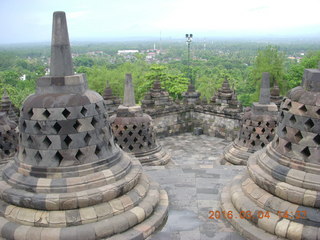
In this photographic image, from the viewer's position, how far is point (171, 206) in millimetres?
5348

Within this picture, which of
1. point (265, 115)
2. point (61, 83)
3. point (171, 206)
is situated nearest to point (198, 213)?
point (171, 206)

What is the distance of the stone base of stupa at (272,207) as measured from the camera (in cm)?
389

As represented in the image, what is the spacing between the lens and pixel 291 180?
162 inches

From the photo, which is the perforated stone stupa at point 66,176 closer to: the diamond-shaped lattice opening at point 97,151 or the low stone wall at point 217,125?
the diamond-shaped lattice opening at point 97,151

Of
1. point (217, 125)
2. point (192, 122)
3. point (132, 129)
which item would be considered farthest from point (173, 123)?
point (132, 129)

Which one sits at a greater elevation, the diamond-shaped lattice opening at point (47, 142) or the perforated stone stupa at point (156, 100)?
the diamond-shaped lattice opening at point (47, 142)

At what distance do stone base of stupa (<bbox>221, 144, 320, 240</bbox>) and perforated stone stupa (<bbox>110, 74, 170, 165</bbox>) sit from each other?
501cm

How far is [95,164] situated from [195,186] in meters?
2.54

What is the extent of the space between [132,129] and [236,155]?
366cm

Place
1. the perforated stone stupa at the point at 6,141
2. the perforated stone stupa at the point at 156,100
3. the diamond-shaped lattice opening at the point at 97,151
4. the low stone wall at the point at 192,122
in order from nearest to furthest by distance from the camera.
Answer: the diamond-shaped lattice opening at the point at 97,151 → the perforated stone stupa at the point at 6,141 → the low stone wall at the point at 192,122 → the perforated stone stupa at the point at 156,100

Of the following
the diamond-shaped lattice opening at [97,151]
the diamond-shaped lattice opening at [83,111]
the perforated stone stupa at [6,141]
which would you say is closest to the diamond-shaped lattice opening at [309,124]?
the diamond-shaped lattice opening at [97,151]

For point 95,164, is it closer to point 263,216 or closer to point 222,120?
point 263,216

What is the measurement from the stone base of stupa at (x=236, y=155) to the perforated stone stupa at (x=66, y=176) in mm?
5838
